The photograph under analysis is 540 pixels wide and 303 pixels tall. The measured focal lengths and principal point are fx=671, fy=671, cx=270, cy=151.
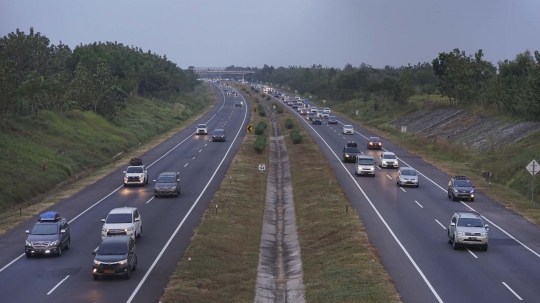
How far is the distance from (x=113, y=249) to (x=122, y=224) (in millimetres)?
5706

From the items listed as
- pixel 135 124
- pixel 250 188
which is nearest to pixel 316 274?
pixel 250 188

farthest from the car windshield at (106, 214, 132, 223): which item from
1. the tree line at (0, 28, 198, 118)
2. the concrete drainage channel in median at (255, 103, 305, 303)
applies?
the tree line at (0, 28, 198, 118)

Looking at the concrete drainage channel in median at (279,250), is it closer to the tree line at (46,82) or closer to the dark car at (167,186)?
→ the dark car at (167,186)

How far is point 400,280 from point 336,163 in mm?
37813

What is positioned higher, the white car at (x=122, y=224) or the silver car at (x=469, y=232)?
the silver car at (x=469, y=232)

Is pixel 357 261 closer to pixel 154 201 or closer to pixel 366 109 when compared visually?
pixel 154 201

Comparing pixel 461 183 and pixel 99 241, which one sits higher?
pixel 461 183

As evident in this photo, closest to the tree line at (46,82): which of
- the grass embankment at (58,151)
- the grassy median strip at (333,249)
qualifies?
the grass embankment at (58,151)

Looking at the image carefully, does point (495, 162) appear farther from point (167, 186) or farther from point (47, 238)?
point (47, 238)

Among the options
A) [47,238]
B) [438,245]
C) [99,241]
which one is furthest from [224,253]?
[438,245]

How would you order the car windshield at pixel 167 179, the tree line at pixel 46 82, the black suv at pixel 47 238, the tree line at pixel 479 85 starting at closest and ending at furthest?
the black suv at pixel 47 238 < the car windshield at pixel 167 179 < the tree line at pixel 46 82 < the tree line at pixel 479 85

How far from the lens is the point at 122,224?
29672 mm

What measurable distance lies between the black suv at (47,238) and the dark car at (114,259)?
3735mm

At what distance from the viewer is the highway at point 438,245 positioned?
883 inches
